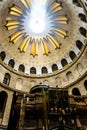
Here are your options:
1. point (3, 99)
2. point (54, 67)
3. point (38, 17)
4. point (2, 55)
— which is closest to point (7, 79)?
point (3, 99)

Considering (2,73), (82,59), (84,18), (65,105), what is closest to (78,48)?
(82,59)

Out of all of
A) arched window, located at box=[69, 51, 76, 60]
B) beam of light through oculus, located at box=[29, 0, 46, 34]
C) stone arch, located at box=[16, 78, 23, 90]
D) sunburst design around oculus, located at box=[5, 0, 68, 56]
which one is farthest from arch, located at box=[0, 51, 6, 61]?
arched window, located at box=[69, 51, 76, 60]

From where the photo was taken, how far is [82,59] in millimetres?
25766

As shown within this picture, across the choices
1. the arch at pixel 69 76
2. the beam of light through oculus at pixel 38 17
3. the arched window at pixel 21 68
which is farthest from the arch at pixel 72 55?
the arched window at pixel 21 68

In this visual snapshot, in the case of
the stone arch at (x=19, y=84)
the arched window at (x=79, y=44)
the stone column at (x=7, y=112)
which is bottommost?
the stone column at (x=7, y=112)

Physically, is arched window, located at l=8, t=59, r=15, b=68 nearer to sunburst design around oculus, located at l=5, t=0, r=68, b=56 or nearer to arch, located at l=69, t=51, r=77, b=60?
sunburst design around oculus, located at l=5, t=0, r=68, b=56

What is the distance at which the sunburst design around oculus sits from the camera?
91.9 feet

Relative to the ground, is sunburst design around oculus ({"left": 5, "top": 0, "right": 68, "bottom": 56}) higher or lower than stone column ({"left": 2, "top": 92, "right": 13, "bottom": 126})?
higher

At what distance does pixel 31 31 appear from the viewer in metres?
31.3

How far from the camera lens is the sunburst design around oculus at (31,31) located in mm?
28016

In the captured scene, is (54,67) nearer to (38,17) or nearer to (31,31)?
(31,31)

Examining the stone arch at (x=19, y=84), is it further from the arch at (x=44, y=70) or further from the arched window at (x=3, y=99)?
the arch at (x=44, y=70)

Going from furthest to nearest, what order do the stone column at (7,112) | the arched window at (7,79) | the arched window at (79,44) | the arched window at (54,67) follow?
1. the arched window at (54,67)
2. the arched window at (79,44)
3. the arched window at (7,79)
4. the stone column at (7,112)

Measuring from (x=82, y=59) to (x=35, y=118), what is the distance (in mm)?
13512
